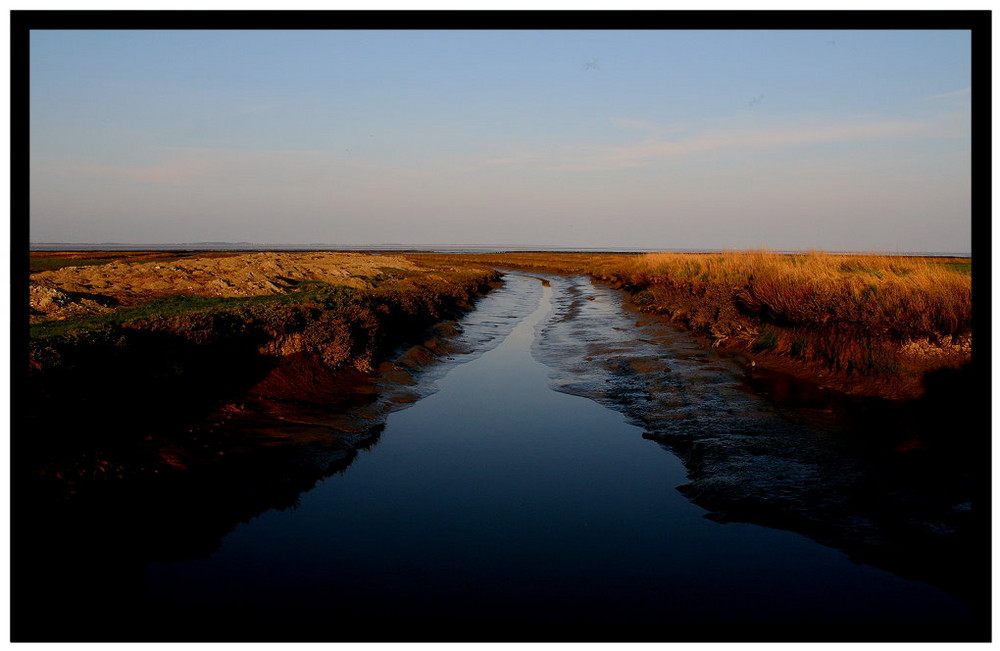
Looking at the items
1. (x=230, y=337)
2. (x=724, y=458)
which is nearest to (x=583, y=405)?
(x=724, y=458)

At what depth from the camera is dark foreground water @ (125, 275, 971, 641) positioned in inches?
185

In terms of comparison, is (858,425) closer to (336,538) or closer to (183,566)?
(336,538)

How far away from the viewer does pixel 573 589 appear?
203 inches

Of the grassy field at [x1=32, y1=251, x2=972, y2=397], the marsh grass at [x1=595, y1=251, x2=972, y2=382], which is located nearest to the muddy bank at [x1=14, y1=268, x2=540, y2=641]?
the grassy field at [x1=32, y1=251, x2=972, y2=397]

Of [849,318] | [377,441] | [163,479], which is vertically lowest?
[377,441]

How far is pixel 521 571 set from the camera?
5.49 meters

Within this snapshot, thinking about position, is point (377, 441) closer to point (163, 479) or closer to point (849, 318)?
point (163, 479)

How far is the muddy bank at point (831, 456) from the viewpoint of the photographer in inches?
217

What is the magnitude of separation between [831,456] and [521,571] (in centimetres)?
474

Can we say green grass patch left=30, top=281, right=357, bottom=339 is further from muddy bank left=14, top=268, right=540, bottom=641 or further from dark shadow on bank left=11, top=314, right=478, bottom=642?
muddy bank left=14, top=268, right=540, bottom=641

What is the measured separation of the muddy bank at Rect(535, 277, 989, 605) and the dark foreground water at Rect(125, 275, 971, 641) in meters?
0.38

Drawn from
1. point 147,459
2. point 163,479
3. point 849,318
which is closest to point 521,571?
point 163,479
